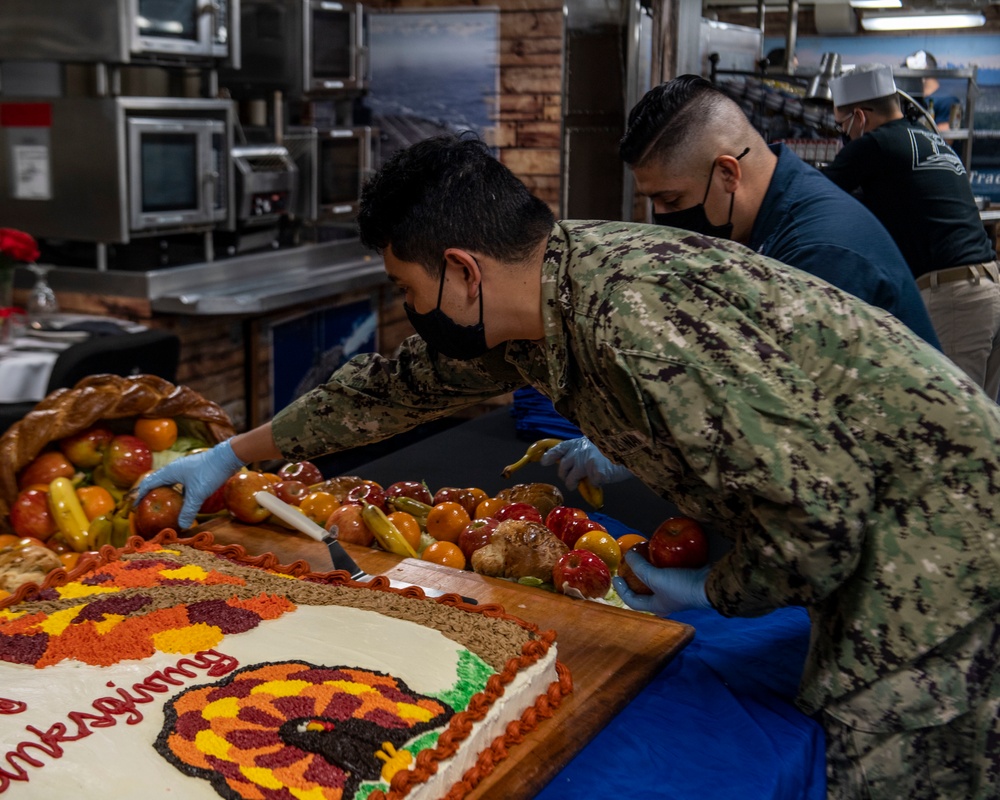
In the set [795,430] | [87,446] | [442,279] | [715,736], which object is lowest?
[715,736]

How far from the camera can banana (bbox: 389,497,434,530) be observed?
2.45 m

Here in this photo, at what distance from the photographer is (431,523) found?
2.35m

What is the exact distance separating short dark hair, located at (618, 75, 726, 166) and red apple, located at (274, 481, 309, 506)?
45.2 inches

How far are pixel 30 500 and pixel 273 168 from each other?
3.91m

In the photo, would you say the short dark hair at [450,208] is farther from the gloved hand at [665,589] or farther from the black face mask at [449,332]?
the gloved hand at [665,589]

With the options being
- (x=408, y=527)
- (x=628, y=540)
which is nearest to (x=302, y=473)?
(x=408, y=527)

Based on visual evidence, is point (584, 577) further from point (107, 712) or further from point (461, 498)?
point (107, 712)

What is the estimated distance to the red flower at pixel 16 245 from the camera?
3.97 meters

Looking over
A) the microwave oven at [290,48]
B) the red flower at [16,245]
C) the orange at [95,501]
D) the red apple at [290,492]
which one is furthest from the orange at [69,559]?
the microwave oven at [290,48]

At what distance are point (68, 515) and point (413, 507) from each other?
0.74 metres

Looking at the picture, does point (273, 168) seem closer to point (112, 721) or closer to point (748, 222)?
point (748, 222)

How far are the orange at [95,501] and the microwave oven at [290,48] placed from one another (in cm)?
413

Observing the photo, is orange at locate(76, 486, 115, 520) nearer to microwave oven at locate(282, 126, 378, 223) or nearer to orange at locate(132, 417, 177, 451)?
orange at locate(132, 417, 177, 451)

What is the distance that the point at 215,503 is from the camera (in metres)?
2.42
